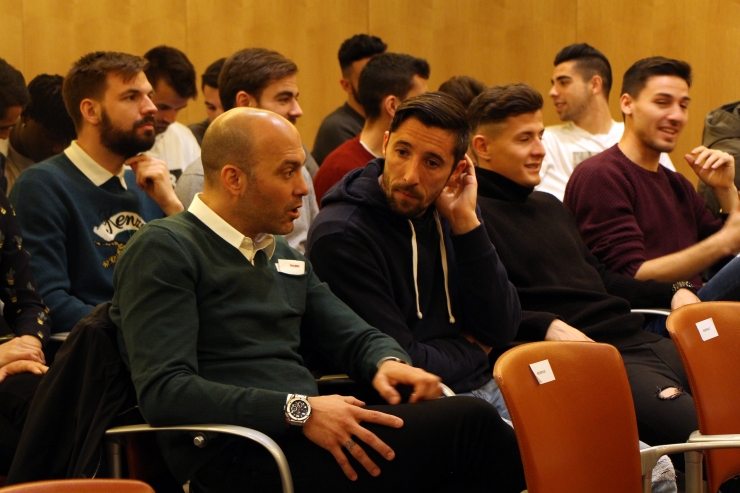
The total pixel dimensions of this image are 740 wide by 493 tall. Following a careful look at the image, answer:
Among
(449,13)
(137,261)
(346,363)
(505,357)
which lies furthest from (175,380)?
(449,13)

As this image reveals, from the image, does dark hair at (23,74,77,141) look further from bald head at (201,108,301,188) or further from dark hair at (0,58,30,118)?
bald head at (201,108,301,188)

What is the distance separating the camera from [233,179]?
200cm

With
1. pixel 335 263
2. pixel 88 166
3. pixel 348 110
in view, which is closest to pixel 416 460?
pixel 335 263

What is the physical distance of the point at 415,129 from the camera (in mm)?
2340

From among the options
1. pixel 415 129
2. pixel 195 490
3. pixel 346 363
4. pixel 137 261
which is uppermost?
pixel 415 129

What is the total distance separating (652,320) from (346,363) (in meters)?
1.50

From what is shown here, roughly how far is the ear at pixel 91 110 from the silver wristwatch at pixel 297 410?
154 centimetres

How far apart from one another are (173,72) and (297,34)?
149 cm

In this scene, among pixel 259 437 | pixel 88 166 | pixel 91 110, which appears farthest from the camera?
pixel 91 110

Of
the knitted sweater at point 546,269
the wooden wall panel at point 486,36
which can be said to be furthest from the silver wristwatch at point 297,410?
the wooden wall panel at point 486,36

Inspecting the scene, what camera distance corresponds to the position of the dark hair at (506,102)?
2848 millimetres

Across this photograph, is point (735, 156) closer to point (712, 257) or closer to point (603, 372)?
point (712, 257)

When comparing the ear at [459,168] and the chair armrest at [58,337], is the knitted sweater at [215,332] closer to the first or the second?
the ear at [459,168]

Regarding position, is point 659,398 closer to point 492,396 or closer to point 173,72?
point 492,396
